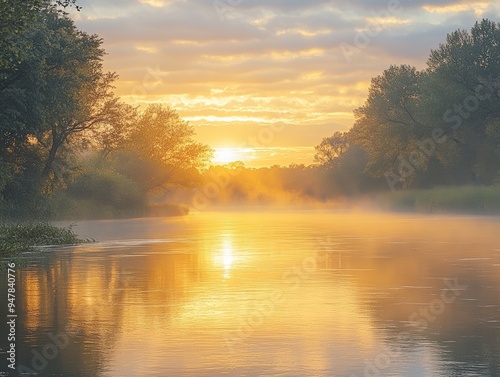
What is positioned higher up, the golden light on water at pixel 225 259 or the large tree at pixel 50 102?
the large tree at pixel 50 102

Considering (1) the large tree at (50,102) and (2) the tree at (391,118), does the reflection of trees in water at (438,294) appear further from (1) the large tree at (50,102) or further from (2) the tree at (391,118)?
(2) the tree at (391,118)

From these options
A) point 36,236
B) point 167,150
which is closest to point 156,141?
point 167,150

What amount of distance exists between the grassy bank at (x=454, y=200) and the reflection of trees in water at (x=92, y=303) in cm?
5603

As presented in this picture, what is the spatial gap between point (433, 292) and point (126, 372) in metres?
10.6

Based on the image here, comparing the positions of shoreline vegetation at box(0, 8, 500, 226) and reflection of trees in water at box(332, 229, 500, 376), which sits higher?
shoreline vegetation at box(0, 8, 500, 226)

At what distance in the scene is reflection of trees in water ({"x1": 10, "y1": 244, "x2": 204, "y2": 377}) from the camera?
12633mm

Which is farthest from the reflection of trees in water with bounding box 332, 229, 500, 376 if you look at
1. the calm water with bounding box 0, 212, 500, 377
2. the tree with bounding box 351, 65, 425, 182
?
the tree with bounding box 351, 65, 425, 182

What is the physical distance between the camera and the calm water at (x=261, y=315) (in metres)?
11.8

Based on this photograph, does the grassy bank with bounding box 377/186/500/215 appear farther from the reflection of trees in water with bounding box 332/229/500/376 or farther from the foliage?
the reflection of trees in water with bounding box 332/229/500/376

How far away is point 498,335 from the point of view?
13.8 metres

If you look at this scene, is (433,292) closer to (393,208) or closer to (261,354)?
(261,354)

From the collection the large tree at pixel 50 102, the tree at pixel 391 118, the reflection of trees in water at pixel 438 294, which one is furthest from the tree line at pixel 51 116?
the tree at pixel 391 118

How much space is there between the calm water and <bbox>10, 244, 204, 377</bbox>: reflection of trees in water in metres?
0.03

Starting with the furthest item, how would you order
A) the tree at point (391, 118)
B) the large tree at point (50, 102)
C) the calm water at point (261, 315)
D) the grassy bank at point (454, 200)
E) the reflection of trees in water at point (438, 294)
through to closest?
the tree at point (391, 118), the grassy bank at point (454, 200), the large tree at point (50, 102), the reflection of trees in water at point (438, 294), the calm water at point (261, 315)
